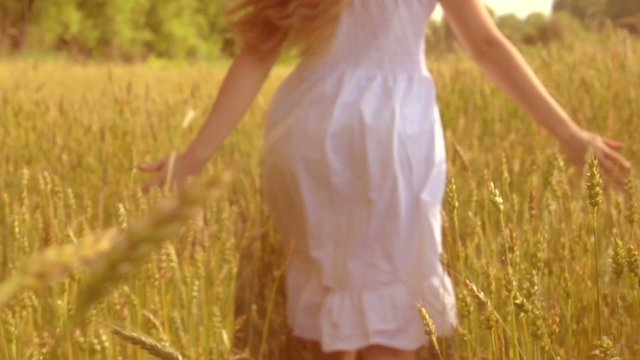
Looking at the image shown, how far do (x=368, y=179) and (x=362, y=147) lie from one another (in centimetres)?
6

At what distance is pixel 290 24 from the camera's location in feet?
7.27

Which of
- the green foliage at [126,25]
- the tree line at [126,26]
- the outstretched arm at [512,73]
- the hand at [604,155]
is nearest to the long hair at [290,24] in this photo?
the outstretched arm at [512,73]

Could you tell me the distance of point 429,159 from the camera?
2207 mm

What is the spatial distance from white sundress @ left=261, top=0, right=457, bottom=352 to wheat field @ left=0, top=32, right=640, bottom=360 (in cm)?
9

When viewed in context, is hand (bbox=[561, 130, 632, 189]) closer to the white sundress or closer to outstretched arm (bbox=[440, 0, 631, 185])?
outstretched arm (bbox=[440, 0, 631, 185])

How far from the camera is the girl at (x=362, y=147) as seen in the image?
2.15 metres

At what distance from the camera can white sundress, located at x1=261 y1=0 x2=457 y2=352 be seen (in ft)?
7.06

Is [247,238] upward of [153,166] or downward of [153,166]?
downward

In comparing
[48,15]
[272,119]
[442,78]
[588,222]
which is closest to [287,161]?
[272,119]

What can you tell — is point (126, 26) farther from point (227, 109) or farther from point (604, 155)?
point (604, 155)

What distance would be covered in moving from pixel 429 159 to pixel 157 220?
1945mm

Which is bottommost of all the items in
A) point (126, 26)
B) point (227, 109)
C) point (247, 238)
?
point (247, 238)

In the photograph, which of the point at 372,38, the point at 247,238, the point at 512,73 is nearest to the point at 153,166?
the point at 247,238

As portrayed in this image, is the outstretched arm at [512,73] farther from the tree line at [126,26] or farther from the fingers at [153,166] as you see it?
the tree line at [126,26]
